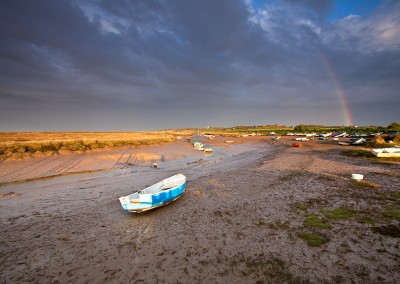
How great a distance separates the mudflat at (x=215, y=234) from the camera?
7492 mm

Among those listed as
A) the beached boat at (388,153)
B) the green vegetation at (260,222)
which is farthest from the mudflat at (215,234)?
the beached boat at (388,153)

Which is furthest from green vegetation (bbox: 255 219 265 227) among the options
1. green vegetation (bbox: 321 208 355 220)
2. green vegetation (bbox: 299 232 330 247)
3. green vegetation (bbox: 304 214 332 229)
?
green vegetation (bbox: 321 208 355 220)

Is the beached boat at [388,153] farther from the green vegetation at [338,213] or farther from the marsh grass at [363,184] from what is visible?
the green vegetation at [338,213]

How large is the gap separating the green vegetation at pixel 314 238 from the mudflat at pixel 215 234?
0.04 metres

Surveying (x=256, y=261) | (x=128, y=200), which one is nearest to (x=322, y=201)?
(x=256, y=261)

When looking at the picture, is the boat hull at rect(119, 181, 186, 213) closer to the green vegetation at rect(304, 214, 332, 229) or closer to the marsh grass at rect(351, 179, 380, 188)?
the green vegetation at rect(304, 214, 332, 229)

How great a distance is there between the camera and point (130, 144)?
2126 inches

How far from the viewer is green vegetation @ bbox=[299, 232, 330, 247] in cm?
871

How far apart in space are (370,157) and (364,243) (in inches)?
948

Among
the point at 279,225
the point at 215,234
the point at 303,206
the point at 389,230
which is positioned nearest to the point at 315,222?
the point at 279,225

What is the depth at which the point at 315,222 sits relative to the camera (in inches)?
414

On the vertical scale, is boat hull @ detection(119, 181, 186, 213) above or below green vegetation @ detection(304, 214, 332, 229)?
above

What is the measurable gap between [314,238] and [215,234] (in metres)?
4.27

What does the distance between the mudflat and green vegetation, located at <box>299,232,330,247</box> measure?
0.13ft
